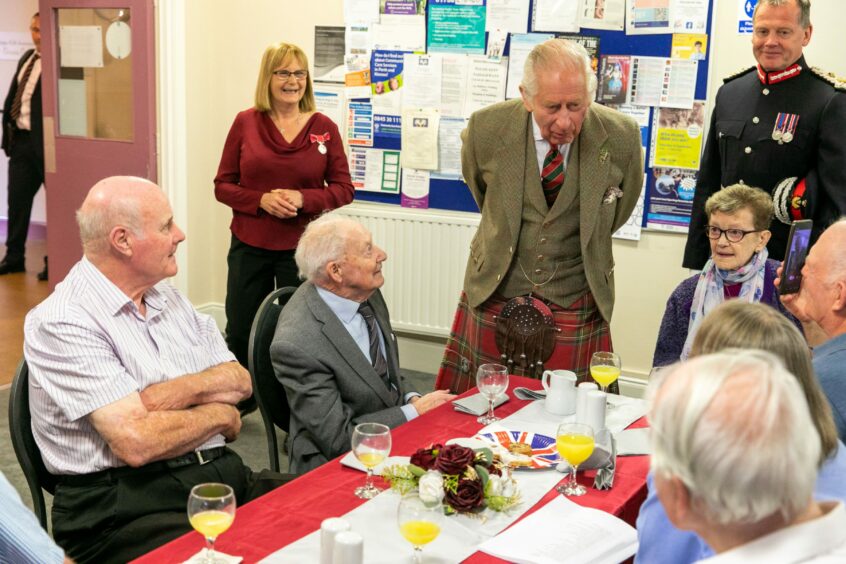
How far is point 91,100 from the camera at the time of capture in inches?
209

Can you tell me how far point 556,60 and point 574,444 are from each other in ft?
4.68

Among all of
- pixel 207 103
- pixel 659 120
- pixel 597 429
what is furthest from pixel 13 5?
pixel 597 429

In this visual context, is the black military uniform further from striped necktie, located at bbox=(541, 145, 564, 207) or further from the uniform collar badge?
striped necktie, located at bbox=(541, 145, 564, 207)

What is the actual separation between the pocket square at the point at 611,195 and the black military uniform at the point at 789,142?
0.51 metres

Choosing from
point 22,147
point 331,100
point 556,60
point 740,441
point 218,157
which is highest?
point 556,60

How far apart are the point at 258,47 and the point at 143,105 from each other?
2.33 ft

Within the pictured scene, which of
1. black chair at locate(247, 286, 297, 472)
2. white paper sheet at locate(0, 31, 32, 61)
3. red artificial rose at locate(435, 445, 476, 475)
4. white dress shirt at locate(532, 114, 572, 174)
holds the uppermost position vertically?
white paper sheet at locate(0, 31, 32, 61)

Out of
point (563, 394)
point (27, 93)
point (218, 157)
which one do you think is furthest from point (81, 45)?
point (563, 394)

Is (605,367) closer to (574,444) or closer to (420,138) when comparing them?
(574,444)

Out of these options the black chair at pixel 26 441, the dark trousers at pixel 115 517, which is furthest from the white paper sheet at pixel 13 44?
the dark trousers at pixel 115 517

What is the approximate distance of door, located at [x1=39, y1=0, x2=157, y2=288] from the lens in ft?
16.9

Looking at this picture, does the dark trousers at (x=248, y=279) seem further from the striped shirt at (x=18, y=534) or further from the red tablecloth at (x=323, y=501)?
the striped shirt at (x=18, y=534)

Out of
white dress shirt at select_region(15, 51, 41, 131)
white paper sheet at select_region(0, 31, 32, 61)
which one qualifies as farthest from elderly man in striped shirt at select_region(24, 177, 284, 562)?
white paper sheet at select_region(0, 31, 32, 61)

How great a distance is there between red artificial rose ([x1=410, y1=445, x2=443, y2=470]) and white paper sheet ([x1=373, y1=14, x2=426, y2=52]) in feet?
10.8
